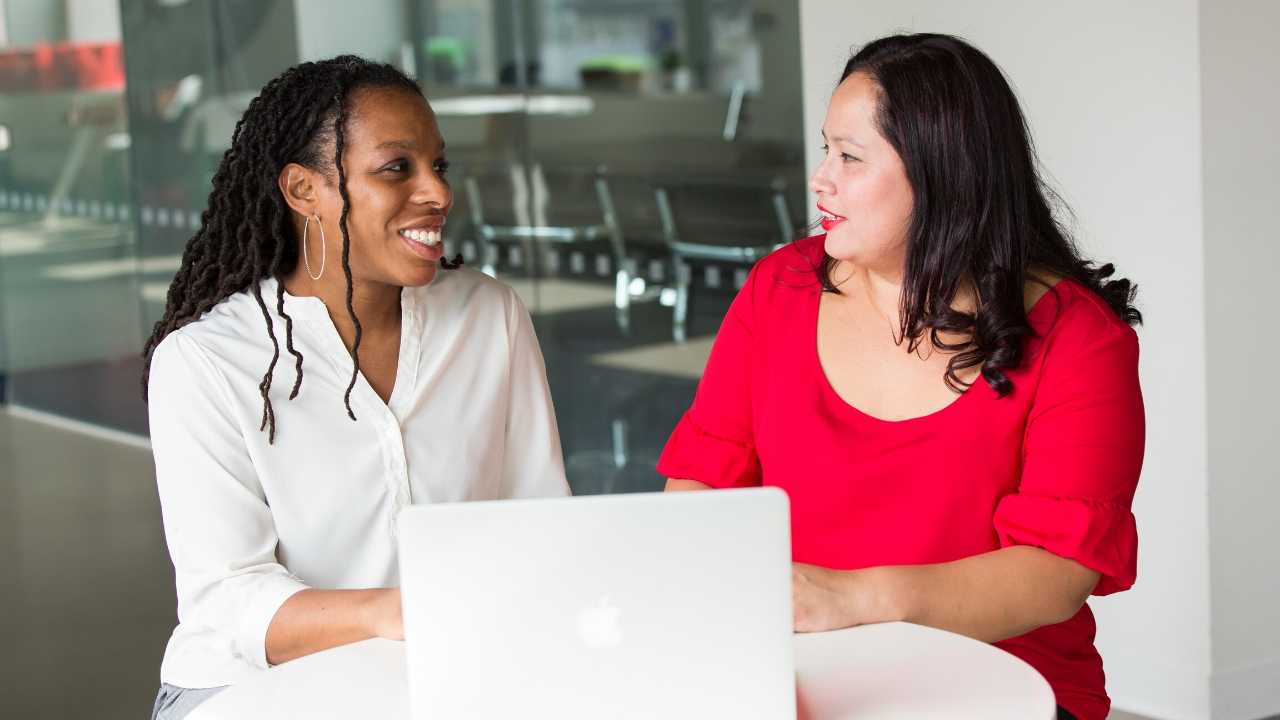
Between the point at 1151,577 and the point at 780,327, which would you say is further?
the point at 1151,577

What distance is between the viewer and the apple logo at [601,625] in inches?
48.7

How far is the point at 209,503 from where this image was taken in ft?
6.29

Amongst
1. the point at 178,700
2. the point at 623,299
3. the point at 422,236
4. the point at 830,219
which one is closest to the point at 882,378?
the point at 830,219

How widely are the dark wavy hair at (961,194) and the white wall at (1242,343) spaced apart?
1.26 metres

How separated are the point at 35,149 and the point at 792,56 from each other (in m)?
3.76

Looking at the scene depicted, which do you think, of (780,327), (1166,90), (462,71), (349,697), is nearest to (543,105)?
(462,71)

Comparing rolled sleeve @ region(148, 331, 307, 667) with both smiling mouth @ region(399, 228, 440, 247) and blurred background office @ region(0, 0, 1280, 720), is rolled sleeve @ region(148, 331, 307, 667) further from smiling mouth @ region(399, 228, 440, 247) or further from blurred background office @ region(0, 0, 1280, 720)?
blurred background office @ region(0, 0, 1280, 720)

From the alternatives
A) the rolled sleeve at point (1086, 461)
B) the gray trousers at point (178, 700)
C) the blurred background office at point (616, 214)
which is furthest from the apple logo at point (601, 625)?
the blurred background office at point (616, 214)

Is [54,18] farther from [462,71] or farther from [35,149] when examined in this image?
[462,71]

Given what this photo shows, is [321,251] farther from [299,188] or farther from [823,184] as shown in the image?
[823,184]

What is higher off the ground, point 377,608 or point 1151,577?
point 377,608

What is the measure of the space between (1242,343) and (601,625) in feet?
7.60

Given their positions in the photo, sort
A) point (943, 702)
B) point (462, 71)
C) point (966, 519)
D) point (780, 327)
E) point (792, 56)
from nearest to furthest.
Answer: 1. point (943, 702)
2. point (966, 519)
3. point (780, 327)
4. point (792, 56)
5. point (462, 71)

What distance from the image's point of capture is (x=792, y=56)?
4402 millimetres
